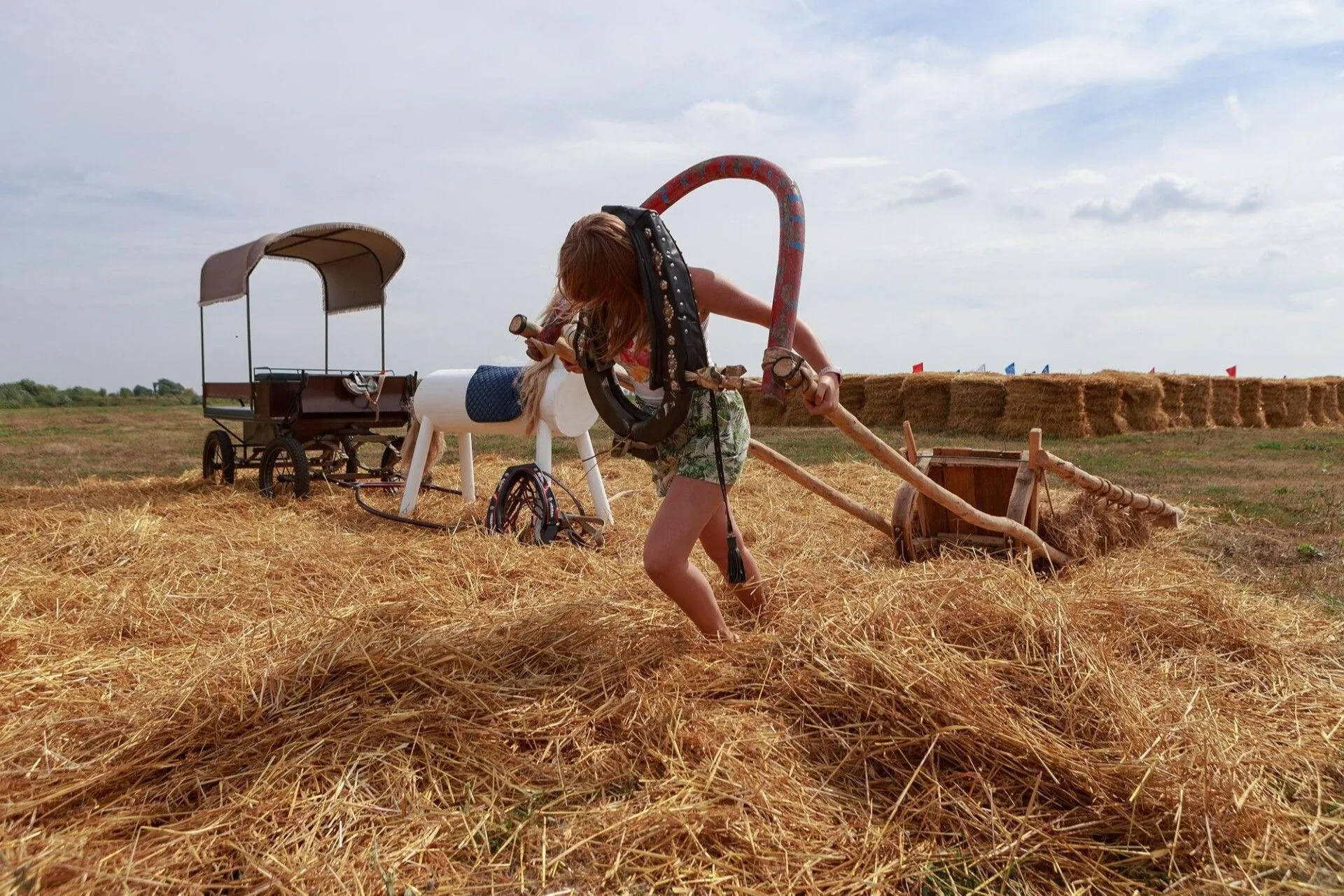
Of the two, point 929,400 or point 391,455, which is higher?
point 929,400

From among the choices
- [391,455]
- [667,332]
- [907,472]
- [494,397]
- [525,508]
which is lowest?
[525,508]

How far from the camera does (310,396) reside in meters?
7.39

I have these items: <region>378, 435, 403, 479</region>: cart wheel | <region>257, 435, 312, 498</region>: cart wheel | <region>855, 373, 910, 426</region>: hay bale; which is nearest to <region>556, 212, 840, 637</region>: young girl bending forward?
<region>257, 435, 312, 498</region>: cart wheel

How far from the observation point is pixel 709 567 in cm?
429

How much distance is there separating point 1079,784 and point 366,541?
160 inches

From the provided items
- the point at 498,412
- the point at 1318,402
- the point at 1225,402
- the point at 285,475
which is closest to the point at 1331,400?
the point at 1318,402

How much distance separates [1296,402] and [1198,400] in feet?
14.4

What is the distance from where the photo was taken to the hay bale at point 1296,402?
19.9m

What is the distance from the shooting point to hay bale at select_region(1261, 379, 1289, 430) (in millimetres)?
19688

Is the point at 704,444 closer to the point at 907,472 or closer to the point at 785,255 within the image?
the point at 785,255

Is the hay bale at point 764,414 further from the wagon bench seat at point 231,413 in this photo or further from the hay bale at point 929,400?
the wagon bench seat at point 231,413

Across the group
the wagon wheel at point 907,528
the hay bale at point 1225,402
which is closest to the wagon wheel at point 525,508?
the wagon wheel at point 907,528

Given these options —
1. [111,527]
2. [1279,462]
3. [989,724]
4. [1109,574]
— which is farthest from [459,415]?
[1279,462]

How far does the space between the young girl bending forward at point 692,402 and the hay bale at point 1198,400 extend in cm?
1704
